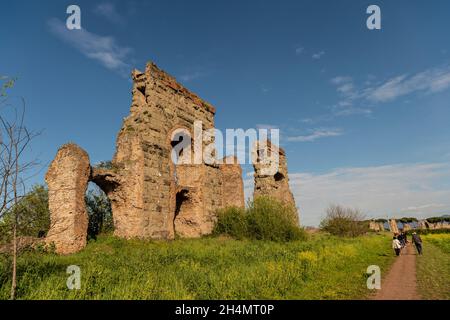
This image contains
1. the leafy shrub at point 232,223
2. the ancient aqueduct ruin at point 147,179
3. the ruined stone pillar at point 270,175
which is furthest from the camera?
the ruined stone pillar at point 270,175

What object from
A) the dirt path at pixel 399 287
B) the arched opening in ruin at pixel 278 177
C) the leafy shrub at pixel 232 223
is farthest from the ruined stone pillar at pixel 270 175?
the dirt path at pixel 399 287

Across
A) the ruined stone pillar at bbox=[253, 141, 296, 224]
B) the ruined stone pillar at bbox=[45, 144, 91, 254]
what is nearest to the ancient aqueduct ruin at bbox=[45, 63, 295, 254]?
the ruined stone pillar at bbox=[45, 144, 91, 254]

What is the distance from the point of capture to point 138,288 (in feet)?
17.1

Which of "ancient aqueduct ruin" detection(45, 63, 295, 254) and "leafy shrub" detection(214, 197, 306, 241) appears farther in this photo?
"leafy shrub" detection(214, 197, 306, 241)

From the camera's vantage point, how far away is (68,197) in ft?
34.3

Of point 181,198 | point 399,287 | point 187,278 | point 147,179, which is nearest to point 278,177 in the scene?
point 181,198

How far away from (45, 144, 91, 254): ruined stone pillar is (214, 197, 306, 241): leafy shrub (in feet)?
23.5

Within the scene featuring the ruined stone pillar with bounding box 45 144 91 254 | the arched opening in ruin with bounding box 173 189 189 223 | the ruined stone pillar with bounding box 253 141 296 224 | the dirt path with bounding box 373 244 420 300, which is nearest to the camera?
the dirt path with bounding box 373 244 420 300

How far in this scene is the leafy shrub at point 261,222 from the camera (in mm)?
15055

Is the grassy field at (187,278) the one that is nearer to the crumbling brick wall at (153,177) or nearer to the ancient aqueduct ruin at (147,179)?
the ancient aqueduct ruin at (147,179)

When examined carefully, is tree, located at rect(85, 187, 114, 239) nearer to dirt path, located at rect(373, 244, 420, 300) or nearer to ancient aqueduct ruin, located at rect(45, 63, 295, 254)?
ancient aqueduct ruin, located at rect(45, 63, 295, 254)

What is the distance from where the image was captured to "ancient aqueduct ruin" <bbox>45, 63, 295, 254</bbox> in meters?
10.5

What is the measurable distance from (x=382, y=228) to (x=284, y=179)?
133 ft

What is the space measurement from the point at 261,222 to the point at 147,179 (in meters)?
5.97
